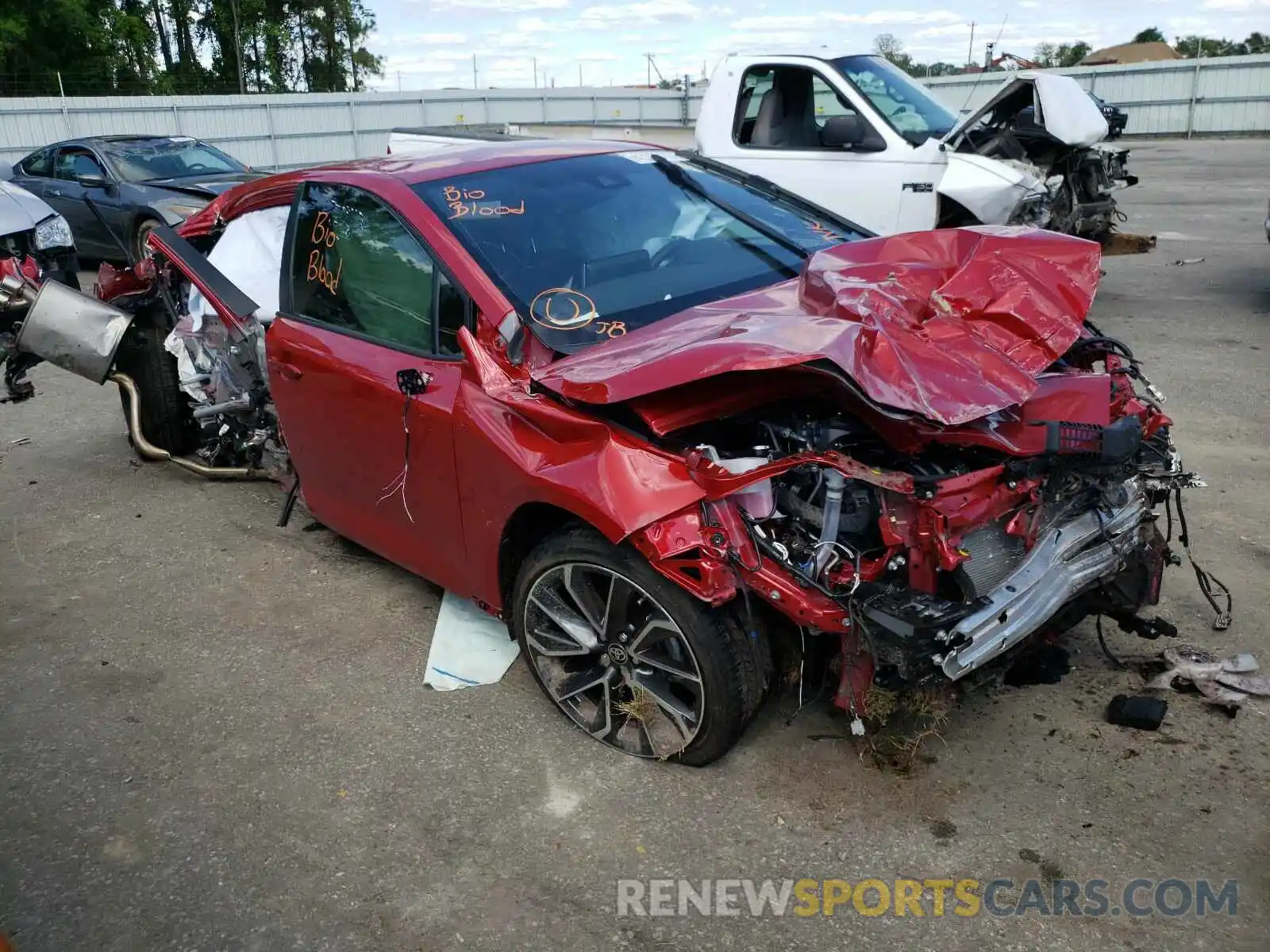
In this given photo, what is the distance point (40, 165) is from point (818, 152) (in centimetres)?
1067

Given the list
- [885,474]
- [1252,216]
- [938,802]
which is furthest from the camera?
[1252,216]

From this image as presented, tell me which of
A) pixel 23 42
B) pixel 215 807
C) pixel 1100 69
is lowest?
pixel 215 807

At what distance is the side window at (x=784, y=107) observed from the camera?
26.9ft

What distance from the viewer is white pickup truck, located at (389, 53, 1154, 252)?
25.1 ft

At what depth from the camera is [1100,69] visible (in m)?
26.8

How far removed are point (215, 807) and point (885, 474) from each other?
7.32ft

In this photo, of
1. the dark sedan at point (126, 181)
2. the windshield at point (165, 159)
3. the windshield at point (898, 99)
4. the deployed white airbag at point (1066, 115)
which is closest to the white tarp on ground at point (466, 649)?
the windshield at point (898, 99)

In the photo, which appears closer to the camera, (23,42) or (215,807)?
(215,807)

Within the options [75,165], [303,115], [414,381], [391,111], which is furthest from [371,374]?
[391,111]

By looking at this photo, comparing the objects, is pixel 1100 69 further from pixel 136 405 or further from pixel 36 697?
pixel 36 697

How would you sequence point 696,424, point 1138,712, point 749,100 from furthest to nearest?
point 749,100
point 1138,712
point 696,424

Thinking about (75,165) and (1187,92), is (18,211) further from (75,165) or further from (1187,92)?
(1187,92)

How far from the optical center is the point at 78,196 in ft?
41.4

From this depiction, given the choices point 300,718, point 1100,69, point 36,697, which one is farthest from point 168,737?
point 1100,69
